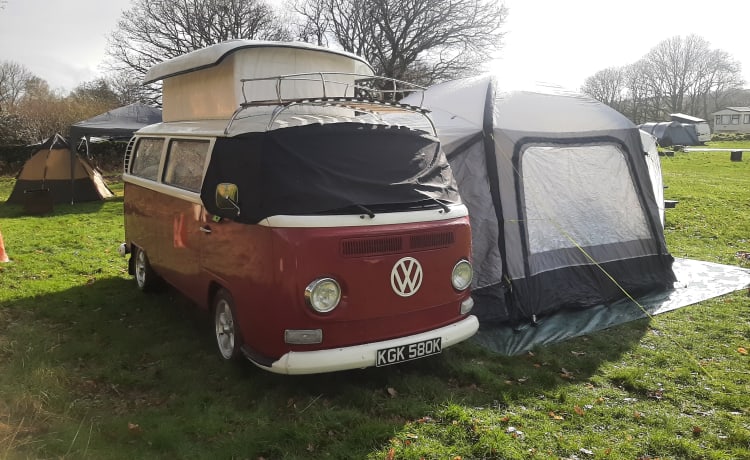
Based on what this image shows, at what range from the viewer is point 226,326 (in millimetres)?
4734

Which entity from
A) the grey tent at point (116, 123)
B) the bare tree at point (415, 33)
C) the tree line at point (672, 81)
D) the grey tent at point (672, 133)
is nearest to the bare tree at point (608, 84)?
the tree line at point (672, 81)

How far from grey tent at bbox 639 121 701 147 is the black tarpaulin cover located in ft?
139

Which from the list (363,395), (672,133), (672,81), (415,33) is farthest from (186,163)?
(672,81)

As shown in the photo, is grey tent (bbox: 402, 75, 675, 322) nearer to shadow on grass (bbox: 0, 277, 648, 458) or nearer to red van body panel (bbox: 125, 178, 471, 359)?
shadow on grass (bbox: 0, 277, 648, 458)

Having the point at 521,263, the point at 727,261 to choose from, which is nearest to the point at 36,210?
the point at 521,263

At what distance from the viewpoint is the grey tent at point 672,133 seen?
140ft

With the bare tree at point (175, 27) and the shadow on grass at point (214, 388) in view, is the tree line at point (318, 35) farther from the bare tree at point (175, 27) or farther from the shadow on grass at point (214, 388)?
the shadow on grass at point (214, 388)

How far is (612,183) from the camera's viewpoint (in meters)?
7.23

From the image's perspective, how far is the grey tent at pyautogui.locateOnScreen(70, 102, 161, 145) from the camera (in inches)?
643

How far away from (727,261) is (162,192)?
27.9 ft

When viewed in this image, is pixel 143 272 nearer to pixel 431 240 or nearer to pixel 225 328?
pixel 225 328

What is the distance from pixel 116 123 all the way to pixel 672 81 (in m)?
82.1

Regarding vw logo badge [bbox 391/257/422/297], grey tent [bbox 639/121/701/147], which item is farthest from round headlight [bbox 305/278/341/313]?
grey tent [bbox 639/121/701/147]

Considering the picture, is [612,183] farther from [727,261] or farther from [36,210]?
[36,210]
